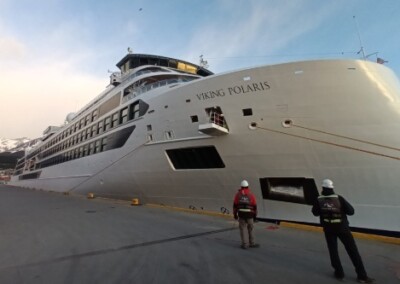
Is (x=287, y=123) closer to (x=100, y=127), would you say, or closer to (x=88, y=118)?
(x=100, y=127)

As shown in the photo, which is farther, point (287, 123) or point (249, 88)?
point (249, 88)

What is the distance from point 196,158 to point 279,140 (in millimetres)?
3256

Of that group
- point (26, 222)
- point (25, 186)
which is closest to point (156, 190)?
point (26, 222)

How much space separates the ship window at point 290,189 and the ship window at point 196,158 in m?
1.75

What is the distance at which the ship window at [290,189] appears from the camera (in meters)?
8.98

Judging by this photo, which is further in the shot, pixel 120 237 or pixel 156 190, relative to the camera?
pixel 156 190

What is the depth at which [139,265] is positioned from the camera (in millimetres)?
4930

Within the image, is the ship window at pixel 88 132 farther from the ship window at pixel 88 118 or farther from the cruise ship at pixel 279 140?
the cruise ship at pixel 279 140

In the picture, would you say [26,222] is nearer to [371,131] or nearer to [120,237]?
[120,237]

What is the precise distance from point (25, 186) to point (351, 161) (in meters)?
50.6

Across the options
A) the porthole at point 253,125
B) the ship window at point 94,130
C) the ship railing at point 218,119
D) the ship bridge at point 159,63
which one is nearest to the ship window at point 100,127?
the ship window at point 94,130

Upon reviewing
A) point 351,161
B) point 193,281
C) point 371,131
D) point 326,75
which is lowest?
point 193,281

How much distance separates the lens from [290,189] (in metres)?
9.39

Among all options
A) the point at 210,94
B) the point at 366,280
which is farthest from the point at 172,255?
the point at 210,94
